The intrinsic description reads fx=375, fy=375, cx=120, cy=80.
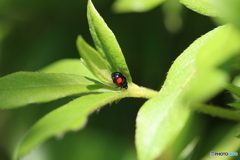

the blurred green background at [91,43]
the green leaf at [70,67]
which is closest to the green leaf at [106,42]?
the green leaf at [70,67]

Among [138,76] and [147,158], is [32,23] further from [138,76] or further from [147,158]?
[147,158]

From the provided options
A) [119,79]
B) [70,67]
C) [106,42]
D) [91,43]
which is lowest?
[91,43]

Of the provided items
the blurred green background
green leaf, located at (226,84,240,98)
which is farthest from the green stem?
the blurred green background

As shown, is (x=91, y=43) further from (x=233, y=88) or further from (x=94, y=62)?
(x=233, y=88)

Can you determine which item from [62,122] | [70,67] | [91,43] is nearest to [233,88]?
[62,122]

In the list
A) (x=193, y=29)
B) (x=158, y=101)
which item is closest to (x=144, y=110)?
(x=158, y=101)

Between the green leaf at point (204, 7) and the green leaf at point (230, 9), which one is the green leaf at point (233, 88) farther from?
the green leaf at point (230, 9)

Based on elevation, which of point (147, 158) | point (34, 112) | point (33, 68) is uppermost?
point (147, 158)
